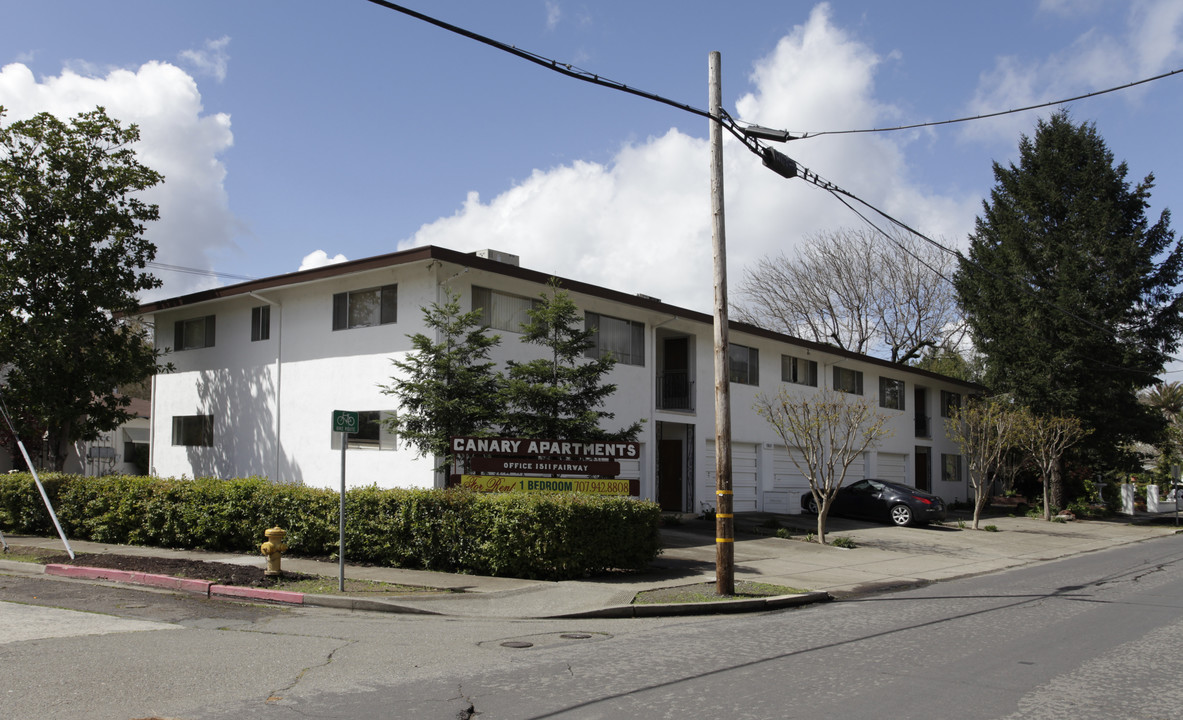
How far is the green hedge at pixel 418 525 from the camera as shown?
1289 centimetres

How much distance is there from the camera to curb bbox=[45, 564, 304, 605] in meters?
11.2

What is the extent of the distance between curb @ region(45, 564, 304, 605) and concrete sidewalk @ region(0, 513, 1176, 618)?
12 centimetres

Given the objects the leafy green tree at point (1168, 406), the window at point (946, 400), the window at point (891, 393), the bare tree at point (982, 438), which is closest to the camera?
the bare tree at point (982, 438)

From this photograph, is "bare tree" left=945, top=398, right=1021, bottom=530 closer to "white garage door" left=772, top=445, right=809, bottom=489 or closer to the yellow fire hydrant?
"white garage door" left=772, top=445, right=809, bottom=489

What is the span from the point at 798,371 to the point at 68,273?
21759 mm

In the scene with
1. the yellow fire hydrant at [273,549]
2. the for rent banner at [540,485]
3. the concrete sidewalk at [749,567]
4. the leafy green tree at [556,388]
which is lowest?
the concrete sidewalk at [749,567]

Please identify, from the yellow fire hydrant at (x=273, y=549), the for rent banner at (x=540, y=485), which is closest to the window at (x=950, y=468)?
the for rent banner at (x=540, y=485)

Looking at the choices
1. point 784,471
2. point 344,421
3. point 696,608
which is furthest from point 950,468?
point 344,421

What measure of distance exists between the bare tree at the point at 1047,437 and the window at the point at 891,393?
481 cm

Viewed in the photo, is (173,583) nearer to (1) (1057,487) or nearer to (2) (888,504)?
(2) (888,504)

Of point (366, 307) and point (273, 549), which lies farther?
point (366, 307)

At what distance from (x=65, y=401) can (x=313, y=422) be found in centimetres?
669

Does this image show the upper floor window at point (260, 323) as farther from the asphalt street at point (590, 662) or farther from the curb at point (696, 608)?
the curb at point (696, 608)

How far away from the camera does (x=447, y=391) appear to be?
1616 cm
